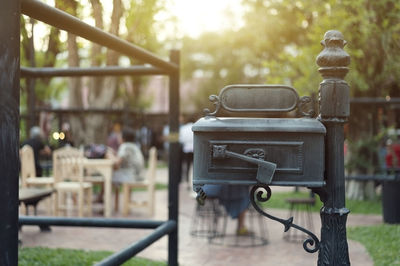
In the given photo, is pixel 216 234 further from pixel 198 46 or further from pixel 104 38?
pixel 198 46

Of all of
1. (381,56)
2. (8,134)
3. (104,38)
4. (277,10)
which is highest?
(277,10)

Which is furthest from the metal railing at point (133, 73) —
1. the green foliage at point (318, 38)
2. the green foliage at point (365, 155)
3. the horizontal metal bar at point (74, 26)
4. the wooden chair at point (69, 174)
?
the green foliage at point (365, 155)

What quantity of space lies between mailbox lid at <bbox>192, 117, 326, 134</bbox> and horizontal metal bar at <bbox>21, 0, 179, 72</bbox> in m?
0.77

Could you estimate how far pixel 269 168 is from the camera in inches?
86.8

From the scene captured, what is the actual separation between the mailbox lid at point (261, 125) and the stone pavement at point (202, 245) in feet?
12.2

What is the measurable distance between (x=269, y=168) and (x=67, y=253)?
4296 mm

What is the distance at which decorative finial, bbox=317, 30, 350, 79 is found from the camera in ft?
7.68

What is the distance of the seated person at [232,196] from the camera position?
6.99 meters

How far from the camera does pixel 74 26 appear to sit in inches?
98.9

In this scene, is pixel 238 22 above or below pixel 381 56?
above

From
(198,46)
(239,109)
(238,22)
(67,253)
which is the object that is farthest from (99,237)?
(198,46)

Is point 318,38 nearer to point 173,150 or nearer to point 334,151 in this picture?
point 173,150

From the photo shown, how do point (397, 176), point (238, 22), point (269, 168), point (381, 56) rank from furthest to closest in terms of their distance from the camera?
point (238, 22) < point (381, 56) < point (397, 176) < point (269, 168)

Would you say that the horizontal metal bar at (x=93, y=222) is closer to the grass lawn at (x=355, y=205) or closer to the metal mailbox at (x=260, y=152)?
the metal mailbox at (x=260, y=152)
